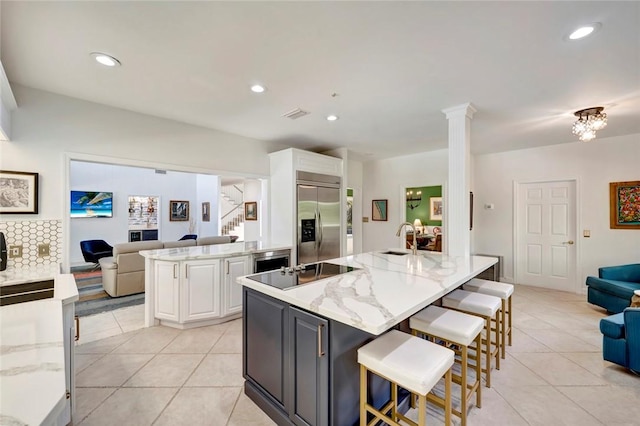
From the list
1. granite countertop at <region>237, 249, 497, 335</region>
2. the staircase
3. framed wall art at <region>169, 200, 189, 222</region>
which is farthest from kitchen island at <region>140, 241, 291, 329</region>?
framed wall art at <region>169, 200, 189, 222</region>

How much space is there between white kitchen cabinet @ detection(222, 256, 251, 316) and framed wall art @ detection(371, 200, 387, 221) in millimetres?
3599

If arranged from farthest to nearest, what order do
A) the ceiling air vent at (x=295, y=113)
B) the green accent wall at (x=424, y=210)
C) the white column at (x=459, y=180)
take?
the green accent wall at (x=424, y=210) < the ceiling air vent at (x=295, y=113) < the white column at (x=459, y=180)

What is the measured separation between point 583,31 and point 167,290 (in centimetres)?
442

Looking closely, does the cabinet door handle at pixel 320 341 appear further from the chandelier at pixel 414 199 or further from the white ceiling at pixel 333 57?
the chandelier at pixel 414 199

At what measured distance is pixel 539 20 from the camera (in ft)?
5.63

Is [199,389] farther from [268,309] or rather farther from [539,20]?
[539,20]

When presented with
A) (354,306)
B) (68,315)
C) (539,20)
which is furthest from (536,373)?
(68,315)

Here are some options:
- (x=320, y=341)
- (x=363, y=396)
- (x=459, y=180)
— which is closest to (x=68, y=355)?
(x=320, y=341)

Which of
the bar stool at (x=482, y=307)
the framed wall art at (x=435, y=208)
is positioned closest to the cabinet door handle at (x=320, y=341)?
the bar stool at (x=482, y=307)

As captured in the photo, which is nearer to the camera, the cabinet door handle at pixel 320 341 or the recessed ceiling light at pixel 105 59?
the cabinet door handle at pixel 320 341

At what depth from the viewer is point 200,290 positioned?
10.9 feet

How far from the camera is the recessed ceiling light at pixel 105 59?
6.92 feet

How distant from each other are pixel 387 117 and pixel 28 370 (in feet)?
11.8

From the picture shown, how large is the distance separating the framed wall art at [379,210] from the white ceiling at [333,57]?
9.52 ft
